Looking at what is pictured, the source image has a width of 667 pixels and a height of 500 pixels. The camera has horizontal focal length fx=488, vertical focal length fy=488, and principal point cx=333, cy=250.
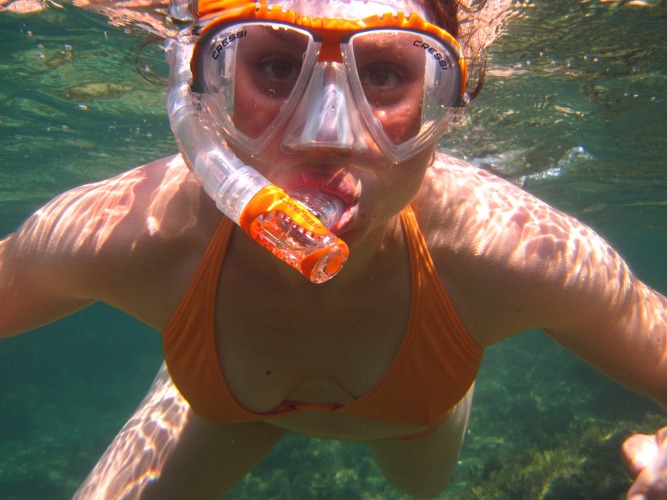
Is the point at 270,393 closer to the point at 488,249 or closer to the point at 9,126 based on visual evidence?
the point at 488,249

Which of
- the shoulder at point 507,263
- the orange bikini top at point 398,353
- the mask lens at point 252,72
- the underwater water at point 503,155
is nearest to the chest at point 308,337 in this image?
the orange bikini top at point 398,353

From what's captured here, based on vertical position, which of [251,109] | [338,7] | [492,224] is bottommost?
[492,224]

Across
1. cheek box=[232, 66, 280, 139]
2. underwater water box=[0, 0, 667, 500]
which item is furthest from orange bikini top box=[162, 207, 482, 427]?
underwater water box=[0, 0, 667, 500]

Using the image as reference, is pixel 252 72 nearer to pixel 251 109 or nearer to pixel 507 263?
pixel 251 109

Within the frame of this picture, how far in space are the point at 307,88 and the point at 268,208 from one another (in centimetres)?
65

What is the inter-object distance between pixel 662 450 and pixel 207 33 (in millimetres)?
2348

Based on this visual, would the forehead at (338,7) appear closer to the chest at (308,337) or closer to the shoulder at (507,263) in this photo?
the shoulder at (507,263)

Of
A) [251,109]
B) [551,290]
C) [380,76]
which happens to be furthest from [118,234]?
[551,290]

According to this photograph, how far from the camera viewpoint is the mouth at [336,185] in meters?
1.84

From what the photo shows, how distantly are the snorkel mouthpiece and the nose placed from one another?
20 cm

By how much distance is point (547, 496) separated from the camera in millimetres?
10617

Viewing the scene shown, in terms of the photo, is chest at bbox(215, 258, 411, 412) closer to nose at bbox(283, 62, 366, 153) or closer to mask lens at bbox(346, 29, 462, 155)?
mask lens at bbox(346, 29, 462, 155)

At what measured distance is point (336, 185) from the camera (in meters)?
1.84

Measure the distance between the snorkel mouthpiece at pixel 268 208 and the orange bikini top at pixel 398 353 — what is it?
593 millimetres
